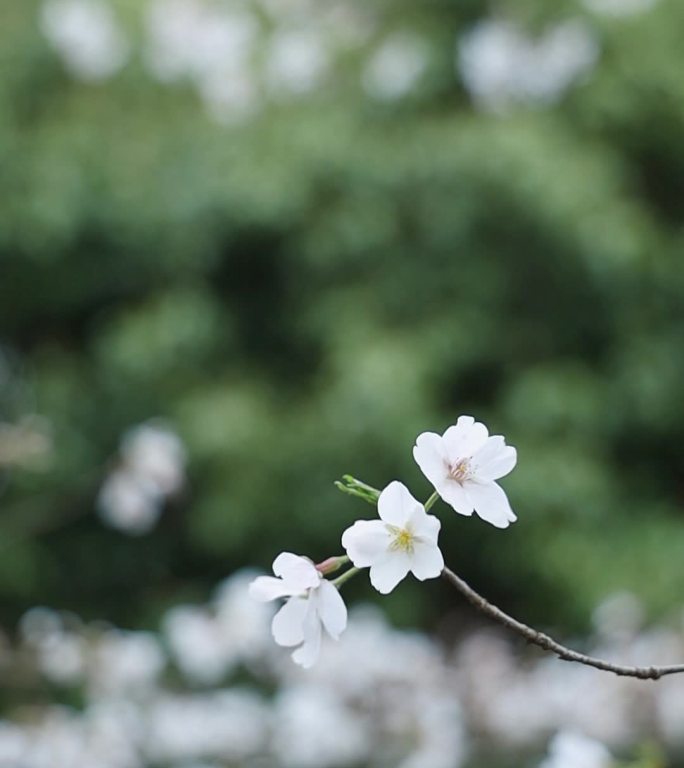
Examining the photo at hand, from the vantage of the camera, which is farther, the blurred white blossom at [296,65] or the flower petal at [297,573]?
the blurred white blossom at [296,65]

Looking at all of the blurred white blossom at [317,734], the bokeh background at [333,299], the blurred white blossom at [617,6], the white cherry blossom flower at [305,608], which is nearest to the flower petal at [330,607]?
the white cherry blossom flower at [305,608]

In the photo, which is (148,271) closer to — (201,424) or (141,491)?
(201,424)

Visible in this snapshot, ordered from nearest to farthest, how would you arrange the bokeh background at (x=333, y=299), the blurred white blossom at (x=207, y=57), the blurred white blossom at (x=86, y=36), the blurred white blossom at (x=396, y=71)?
the bokeh background at (x=333, y=299), the blurred white blossom at (x=86, y=36), the blurred white blossom at (x=396, y=71), the blurred white blossom at (x=207, y=57)

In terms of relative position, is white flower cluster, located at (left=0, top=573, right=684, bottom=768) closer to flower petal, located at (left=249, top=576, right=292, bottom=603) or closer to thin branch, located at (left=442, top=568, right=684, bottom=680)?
flower petal, located at (left=249, top=576, right=292, bottom=603)

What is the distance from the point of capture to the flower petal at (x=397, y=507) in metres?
0.76

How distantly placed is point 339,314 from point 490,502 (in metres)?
3.04

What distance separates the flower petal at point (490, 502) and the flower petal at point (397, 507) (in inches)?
1.6

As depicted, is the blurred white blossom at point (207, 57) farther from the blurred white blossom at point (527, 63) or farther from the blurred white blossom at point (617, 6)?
the blurred white blossom at point (617, 6)

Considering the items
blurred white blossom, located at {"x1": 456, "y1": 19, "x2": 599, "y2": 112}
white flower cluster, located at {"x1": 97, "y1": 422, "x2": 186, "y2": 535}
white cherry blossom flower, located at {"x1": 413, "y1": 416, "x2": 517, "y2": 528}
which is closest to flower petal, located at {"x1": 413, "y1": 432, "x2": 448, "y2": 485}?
white cherry blossom flower, located at {"x1": 413, "y1": 416, "x2": 517, "y2": 528}

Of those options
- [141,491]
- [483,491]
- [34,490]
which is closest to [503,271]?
[34,490]

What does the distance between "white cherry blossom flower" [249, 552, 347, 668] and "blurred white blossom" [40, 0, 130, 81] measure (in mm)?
3490

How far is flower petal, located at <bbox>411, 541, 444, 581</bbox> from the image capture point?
2.45 ft

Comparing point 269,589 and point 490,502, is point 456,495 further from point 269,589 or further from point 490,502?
point 269,589

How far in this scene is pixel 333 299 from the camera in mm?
3881
